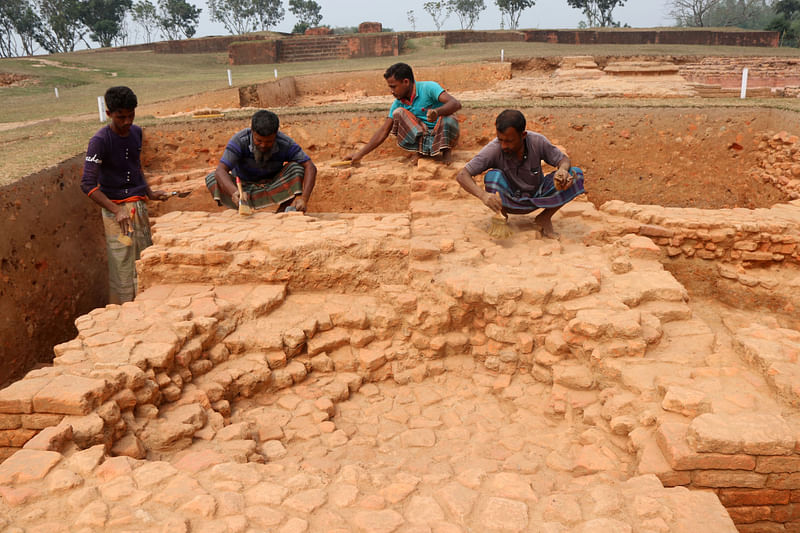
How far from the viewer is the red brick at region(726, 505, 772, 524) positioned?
7.20 ft

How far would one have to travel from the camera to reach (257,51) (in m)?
19.2

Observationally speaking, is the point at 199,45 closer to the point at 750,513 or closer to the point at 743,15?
the point at 750,513

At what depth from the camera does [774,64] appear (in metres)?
11.3

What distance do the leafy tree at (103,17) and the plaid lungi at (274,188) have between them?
35.3m

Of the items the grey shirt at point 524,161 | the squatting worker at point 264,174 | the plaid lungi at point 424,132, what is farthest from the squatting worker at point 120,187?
the grey shirt at point 524,161

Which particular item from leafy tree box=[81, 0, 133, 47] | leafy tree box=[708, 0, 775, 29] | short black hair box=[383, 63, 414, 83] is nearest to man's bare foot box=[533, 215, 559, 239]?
short black hair box=[383, 63, 414, 83]

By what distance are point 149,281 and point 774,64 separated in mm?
12788

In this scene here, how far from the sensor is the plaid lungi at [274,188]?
4551mm

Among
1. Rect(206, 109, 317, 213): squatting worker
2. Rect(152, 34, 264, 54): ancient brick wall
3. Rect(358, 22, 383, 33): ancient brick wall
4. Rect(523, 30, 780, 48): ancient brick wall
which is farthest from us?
Rect(152, 34, 264, 54): ancient brick wall

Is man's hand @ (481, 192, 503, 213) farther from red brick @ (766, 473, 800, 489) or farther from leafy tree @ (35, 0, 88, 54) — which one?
leafy tree @ (35, 0, 88, 54)

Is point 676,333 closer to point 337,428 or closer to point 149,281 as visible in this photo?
point 337,428

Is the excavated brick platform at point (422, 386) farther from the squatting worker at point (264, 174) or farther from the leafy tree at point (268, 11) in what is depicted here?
the leafy tree at point (268, 11)

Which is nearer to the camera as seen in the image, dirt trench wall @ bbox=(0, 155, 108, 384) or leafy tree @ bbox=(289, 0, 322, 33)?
dirt trench wall @ bbox=(0, 155, 108, 384)

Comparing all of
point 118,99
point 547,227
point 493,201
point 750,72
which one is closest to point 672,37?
point 750,72
